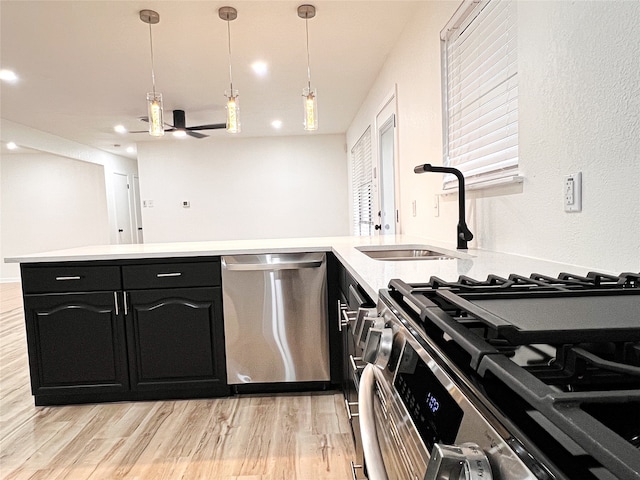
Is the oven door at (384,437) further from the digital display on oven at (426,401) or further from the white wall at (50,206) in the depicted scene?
the white wall at (50,206)

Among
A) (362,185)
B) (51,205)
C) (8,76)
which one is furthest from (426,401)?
(51,205)

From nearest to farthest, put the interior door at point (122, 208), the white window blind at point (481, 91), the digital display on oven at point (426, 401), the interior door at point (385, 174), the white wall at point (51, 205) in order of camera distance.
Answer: the digital display on oven at point (426, 401)
the white window blind at point (481, 91)
the interior door at point (385, 174)
the white wall at point (51, 205)
the interior door at point (122, 208)

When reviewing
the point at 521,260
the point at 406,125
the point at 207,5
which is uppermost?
the point at 207,5

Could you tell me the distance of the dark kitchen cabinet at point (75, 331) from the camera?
7.79 ft

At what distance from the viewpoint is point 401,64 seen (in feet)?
10.4

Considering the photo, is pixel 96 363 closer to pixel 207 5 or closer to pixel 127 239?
pixel 207 5

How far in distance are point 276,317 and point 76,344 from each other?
3.68 feet

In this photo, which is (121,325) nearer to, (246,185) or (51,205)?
(246,185)

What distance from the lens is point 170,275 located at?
7.82 feet

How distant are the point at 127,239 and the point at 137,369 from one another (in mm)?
6932

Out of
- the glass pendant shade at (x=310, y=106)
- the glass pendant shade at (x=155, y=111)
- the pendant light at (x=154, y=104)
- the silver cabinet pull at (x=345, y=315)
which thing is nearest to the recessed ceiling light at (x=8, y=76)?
the pendant light at (x=154, y=104)

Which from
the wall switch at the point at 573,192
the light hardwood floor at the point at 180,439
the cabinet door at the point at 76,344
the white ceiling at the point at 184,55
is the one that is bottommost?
the light hardwood floor at the point at 180,439

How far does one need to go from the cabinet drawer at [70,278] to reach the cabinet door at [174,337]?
Answer: 0.14 meters

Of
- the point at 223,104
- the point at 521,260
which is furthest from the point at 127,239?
the point at 521,260
